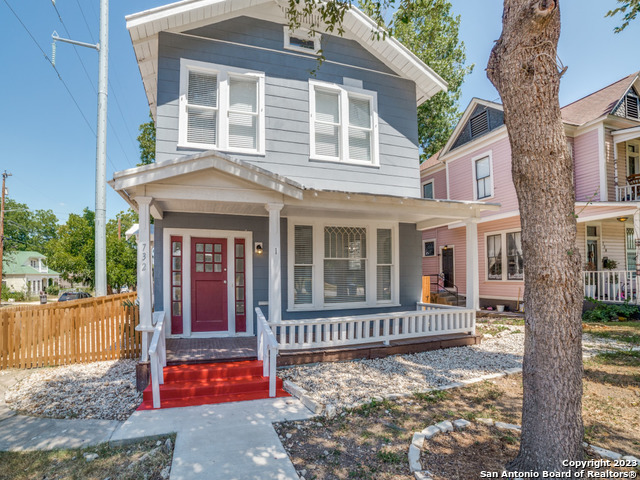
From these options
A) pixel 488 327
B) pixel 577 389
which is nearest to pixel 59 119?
pixel 488 327

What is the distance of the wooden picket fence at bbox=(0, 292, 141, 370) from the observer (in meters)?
6.16

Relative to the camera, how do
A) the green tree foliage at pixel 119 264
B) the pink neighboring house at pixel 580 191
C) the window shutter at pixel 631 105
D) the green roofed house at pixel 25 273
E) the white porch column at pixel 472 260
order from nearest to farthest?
1. the white porch column at pixel 472 260
2. the pink neighboring house at pixel 580 191
3. the window shutter at pixel 631 105
4. the green tree foliage at pixel 119 264
5. the green roofed house at pixel 25 273

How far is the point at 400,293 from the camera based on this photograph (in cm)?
812

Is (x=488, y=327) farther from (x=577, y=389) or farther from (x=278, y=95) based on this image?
(x=278, y=95)

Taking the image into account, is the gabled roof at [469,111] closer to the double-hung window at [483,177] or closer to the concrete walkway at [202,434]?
the double-hung window at [483,177]

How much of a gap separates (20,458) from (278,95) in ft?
21.6

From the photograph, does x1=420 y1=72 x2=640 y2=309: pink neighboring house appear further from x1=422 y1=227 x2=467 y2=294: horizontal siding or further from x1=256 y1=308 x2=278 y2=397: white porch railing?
x1=256 y1=308 x2=278 y2=397: white porch railing

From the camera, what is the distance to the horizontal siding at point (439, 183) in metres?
15.5

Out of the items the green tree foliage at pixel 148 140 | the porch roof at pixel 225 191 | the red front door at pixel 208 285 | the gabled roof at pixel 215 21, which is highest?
the green tree foliage at pixel 148 140

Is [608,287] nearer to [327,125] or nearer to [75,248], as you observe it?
[327,125]

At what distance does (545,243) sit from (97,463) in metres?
4.23

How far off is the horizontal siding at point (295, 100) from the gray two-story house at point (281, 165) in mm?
24

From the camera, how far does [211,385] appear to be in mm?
4590

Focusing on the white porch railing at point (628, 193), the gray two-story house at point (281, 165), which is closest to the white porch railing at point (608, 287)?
the white porch railing at point (628, 193)
